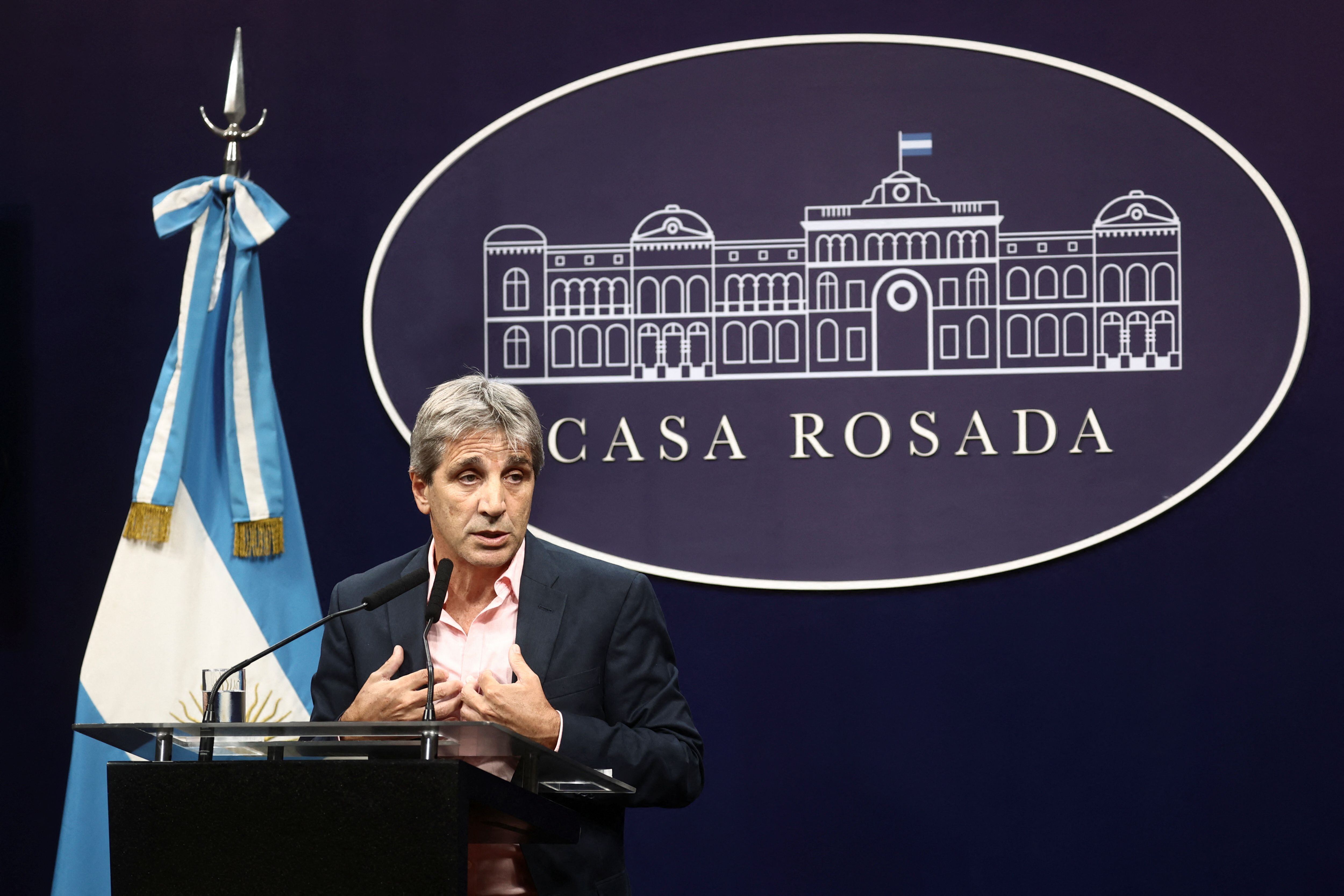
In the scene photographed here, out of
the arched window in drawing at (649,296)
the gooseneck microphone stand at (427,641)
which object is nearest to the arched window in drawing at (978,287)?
the arched window in drawing at (649,296)

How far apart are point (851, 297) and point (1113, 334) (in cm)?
58

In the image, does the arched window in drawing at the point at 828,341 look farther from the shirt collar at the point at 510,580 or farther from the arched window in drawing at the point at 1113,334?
the shirt collar at the point at 510,580

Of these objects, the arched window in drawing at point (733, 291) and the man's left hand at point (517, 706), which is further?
the arched window in drawing at point (733, 291)

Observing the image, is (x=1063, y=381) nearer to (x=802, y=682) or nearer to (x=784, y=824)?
(x=802, y=682)

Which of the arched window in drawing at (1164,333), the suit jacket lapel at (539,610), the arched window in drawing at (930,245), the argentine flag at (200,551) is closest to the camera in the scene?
the suit jacket lapel at (539,610)

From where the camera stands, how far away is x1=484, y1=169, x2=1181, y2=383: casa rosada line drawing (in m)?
3.25

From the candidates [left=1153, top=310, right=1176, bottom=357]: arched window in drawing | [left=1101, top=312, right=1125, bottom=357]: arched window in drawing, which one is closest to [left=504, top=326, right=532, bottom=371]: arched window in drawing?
[left=1101, top=312, right=1125, bottom=357]: arched window in drawing

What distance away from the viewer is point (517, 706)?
183 cm

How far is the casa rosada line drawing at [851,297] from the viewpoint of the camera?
10.6ft

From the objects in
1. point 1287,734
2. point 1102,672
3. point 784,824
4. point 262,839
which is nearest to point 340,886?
point 262,839

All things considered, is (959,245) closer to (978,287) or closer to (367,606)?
(978,287)

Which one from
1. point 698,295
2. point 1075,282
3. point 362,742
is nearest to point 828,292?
point 698,295

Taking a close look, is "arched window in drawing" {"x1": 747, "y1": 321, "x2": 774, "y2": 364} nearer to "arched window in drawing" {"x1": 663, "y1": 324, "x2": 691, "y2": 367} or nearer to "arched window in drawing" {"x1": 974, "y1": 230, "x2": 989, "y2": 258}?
"arched window in drawing" {"x1": 663, "y1": 324, "x2": 691, "y2": 367}

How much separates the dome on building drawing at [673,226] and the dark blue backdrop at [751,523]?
15.9 inches
